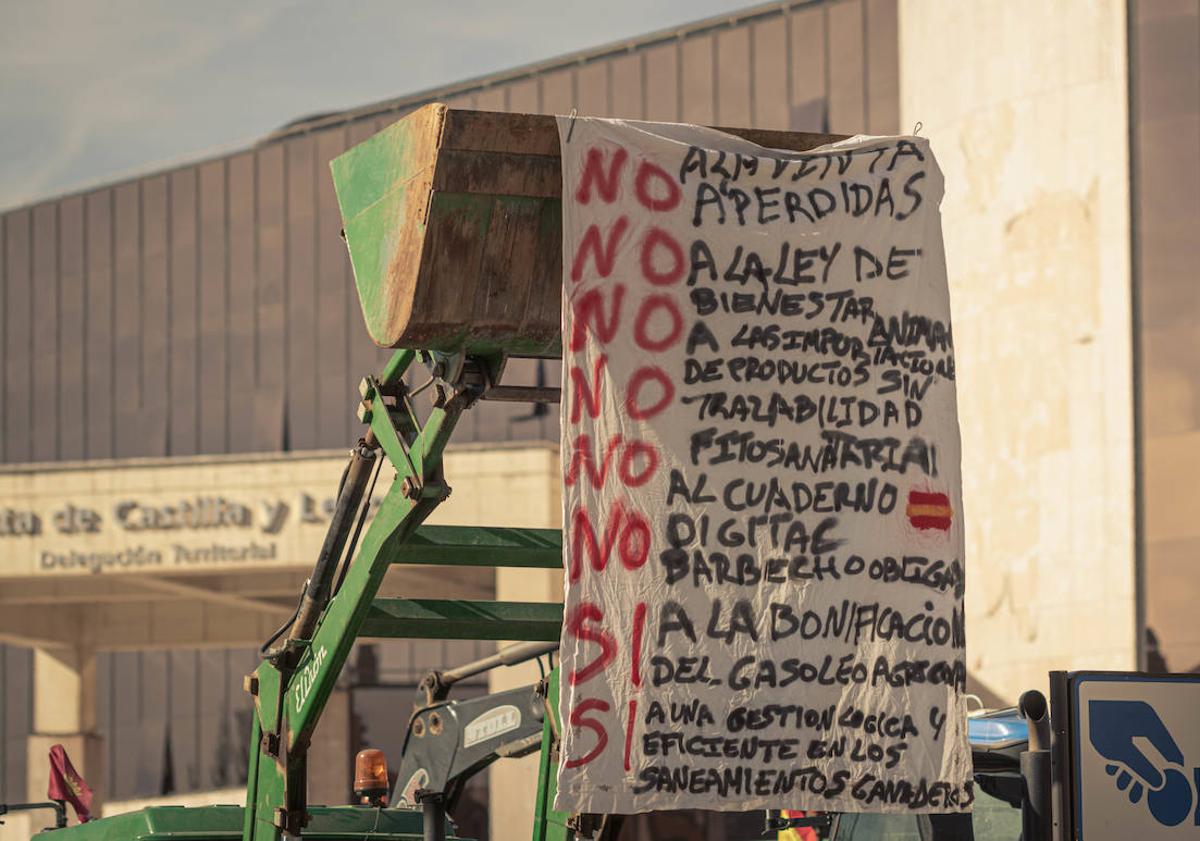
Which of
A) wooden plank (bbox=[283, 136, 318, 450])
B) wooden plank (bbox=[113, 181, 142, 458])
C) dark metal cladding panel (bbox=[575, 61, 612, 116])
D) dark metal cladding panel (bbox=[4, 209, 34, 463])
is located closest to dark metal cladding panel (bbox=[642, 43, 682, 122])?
dark metal cladding panel (bbox=[575, 61, 612, 116])

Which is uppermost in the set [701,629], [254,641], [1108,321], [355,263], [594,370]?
[1108,321]

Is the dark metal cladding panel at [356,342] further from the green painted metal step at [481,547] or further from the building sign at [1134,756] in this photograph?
the building sign at [1134,756]

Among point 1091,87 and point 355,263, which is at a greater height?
point 1091,87

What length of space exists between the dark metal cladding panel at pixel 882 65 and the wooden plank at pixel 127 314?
56.1 feet

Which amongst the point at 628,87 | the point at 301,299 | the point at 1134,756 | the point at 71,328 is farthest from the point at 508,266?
the point at 71,328

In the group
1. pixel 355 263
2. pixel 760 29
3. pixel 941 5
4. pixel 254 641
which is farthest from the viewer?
pixel 254 641

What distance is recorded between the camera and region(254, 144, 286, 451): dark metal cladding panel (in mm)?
38375

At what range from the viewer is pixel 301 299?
1503 inches

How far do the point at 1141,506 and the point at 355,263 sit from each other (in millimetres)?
21001

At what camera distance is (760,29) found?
105 ft

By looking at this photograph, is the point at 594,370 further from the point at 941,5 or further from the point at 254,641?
the point at 254,641

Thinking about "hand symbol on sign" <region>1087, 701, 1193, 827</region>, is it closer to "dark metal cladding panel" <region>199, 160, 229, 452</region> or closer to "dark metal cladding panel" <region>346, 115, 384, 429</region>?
"dark metal cladding panel" <region>346, 115, 384, 429</region>

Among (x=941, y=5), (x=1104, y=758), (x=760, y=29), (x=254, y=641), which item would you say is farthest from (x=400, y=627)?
(x=254, y=641)

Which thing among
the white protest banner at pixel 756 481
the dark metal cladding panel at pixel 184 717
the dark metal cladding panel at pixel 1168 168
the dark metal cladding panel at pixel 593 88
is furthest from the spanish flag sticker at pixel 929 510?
the dark metal cladding panel at pixel 184 717
